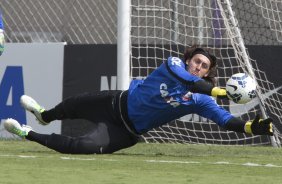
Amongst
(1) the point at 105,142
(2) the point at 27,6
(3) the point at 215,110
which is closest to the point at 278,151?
(3) the point at 215,110

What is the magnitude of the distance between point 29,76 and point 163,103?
335 cm

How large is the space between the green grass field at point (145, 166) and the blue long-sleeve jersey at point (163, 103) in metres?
0.36

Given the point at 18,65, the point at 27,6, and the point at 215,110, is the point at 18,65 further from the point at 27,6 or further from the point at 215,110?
the point at 215,110

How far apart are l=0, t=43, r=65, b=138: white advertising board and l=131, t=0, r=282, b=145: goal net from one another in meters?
1.03

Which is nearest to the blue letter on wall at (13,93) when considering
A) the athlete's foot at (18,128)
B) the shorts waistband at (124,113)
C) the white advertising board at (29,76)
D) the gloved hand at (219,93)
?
the white advertising board at (29,76)

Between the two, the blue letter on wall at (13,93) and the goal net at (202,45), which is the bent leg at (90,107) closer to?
the goal net at (202,45)

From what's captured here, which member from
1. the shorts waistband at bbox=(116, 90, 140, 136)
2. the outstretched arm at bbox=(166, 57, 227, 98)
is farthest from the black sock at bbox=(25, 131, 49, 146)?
the outstretched arm at bbox=(166, 57, 227, 98)

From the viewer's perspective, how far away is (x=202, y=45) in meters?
11.3

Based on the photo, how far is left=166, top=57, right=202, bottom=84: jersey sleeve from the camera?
27.5ft

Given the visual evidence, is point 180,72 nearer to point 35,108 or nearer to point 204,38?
point 35,108

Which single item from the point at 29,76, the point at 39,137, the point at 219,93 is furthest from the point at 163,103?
the point at 29,76

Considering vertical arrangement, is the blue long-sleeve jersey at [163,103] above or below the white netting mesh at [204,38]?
below

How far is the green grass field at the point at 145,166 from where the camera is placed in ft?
21.8

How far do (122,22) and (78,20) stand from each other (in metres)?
2.46
